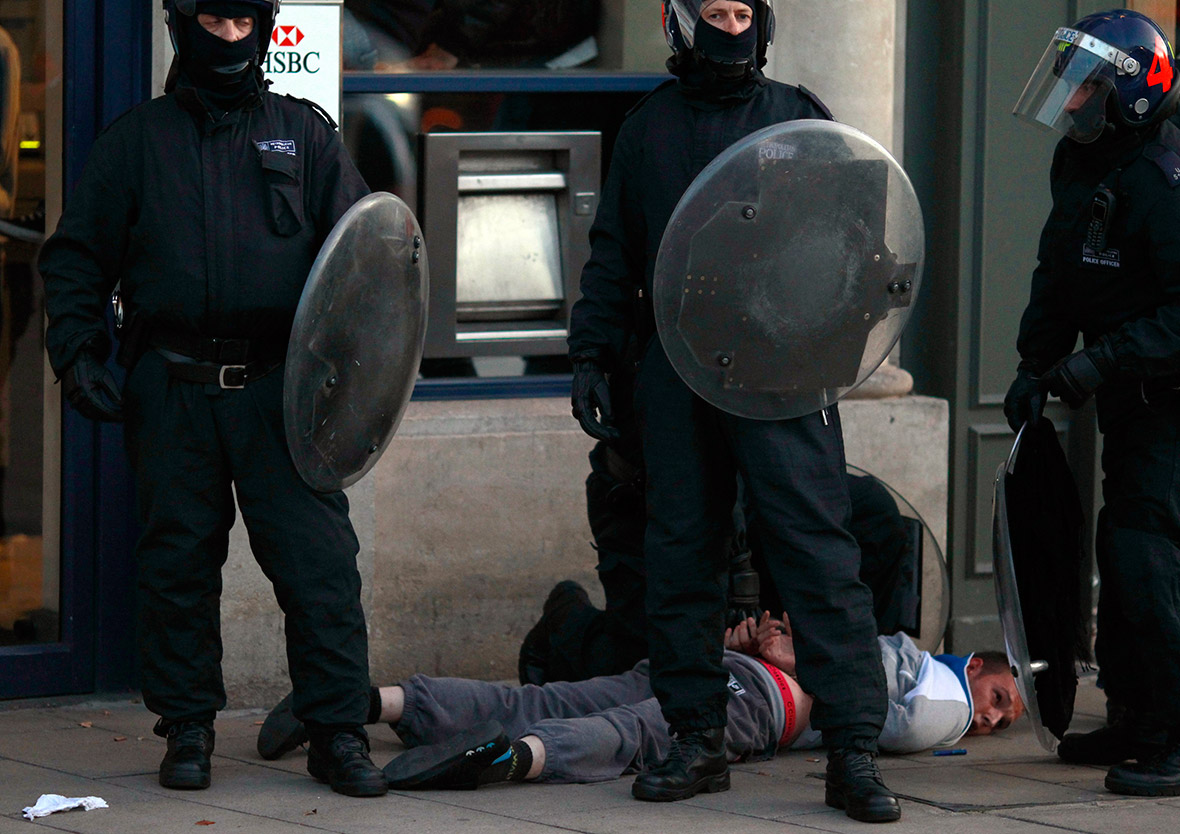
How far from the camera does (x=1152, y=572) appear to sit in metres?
4.65

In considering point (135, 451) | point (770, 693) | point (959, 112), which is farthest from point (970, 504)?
point (135, 451)

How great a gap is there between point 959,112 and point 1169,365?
2005 millimetres

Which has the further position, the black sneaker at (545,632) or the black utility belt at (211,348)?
the black sneaker at (545,632)

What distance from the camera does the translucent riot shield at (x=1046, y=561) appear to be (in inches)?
192

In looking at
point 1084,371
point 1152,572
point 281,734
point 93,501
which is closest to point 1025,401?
point 1084,371

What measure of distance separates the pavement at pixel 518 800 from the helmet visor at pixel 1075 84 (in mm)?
1618

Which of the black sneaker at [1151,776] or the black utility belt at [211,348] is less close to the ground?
the black utility belt at [211,348]

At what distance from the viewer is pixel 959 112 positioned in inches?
250

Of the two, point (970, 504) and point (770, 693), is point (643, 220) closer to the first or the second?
point (770, 693)

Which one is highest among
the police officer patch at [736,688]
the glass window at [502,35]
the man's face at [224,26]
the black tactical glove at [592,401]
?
the glass window at [502,35]

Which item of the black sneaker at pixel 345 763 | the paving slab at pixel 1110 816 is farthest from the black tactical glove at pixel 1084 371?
the black sneaker at pixel 345 763

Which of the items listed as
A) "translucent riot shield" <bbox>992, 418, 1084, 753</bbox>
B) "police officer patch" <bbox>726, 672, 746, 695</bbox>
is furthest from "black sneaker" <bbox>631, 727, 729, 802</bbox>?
"translucent riot shield" <bbox>992, 418, 1084, 753</bbox>

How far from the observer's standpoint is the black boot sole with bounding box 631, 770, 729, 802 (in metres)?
4.46

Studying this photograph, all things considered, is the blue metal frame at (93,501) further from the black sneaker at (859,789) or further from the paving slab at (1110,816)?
the paving slab at (1110,816)
